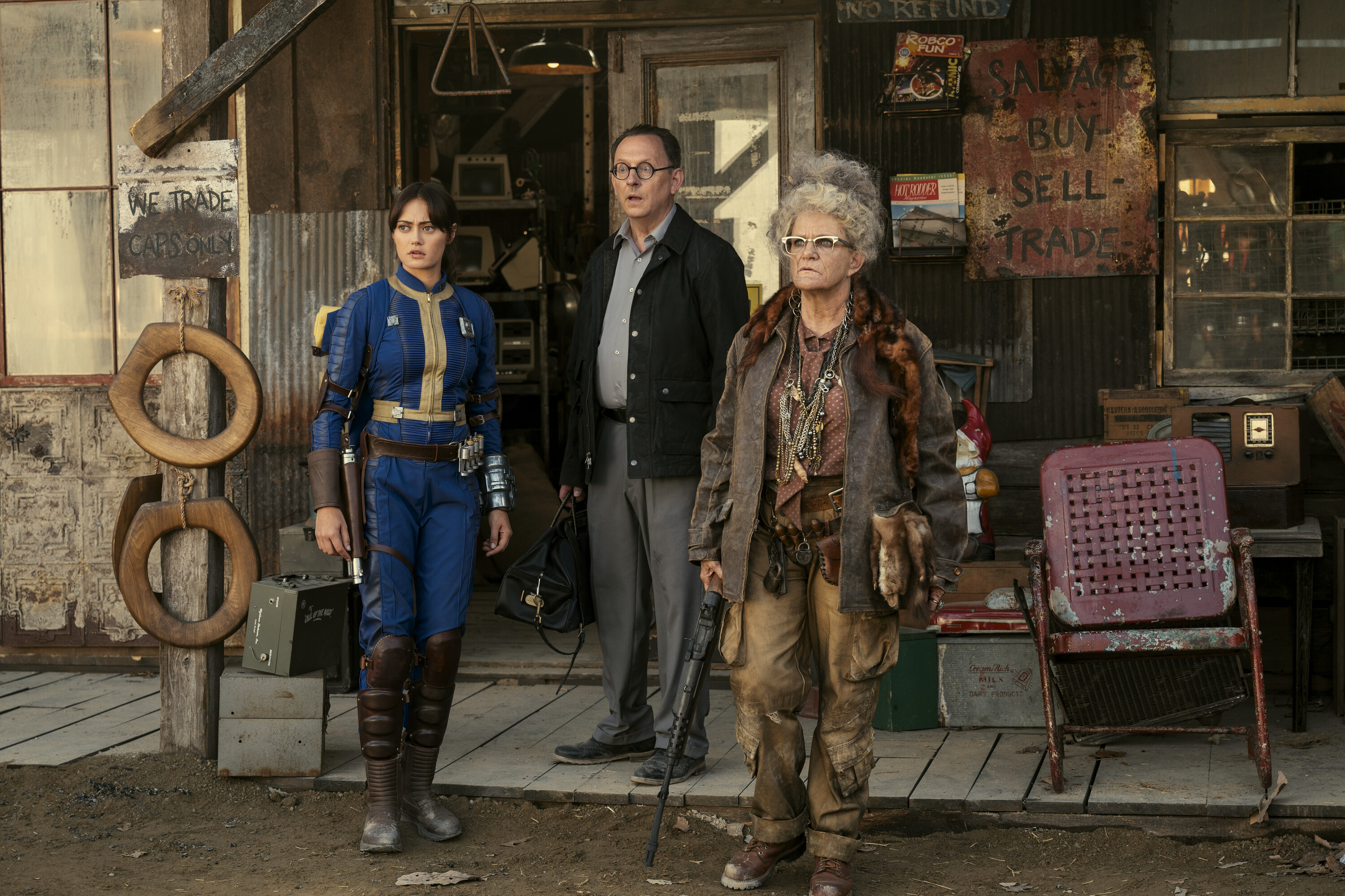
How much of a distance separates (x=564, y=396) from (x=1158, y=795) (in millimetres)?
6437

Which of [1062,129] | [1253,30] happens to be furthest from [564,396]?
[1253,30]

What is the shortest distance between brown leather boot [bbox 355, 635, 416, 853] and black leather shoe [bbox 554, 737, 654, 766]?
2.63ft

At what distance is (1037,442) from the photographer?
6.05 m

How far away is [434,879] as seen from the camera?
3938 millimetres

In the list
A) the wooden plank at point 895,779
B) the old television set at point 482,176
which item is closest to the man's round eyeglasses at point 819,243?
the wooden plank at point 895,779

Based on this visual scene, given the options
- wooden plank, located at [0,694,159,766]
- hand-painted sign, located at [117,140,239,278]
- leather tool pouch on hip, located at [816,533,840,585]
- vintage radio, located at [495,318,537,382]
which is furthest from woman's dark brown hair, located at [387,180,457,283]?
vintage radio, located at [495,318,537,382]

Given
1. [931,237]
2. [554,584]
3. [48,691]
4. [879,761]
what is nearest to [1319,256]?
[931,237]

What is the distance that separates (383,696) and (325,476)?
2.35 feet

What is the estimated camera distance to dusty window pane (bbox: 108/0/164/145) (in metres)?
6.63

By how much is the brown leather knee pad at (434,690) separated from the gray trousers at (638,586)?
0.63m

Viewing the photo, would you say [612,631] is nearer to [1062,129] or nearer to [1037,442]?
[1037,442]

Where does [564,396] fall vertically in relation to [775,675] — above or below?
above

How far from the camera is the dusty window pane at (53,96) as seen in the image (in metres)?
6.66

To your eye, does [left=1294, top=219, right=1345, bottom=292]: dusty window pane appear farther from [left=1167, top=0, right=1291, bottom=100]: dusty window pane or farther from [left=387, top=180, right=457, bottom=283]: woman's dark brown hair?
[left=387, top=180, right=457, bottom=283]: woman's dark brown hair
